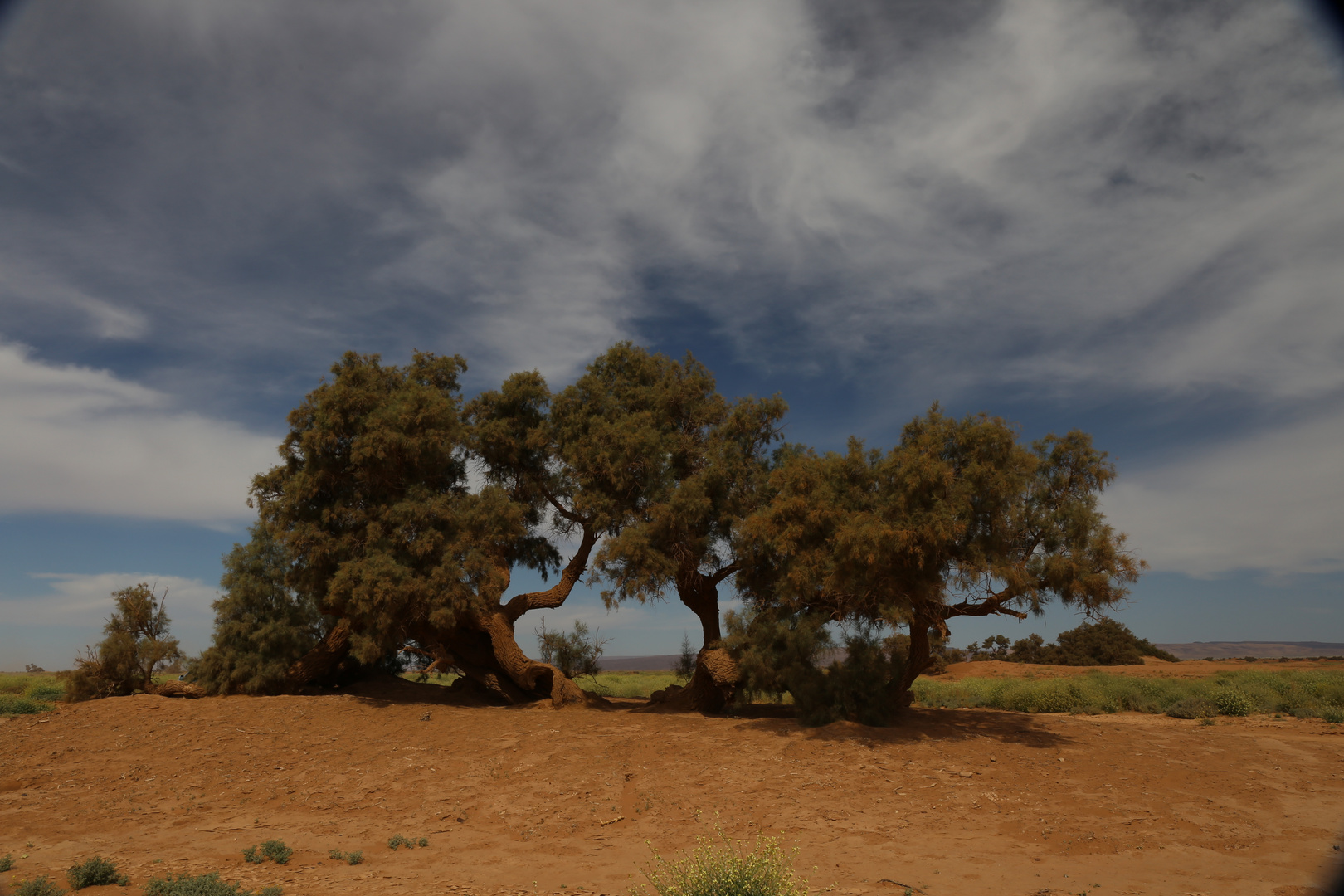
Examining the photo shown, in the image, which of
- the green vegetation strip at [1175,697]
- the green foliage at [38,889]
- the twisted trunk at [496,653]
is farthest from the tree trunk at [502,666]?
the green vegetation strip at [1175,697]

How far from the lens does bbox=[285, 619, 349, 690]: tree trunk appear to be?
60.2ft

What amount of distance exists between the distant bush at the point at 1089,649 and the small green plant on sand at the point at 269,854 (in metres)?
44.7

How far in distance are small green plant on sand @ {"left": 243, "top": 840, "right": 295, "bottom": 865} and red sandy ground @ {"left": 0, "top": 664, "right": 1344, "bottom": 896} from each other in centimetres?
11

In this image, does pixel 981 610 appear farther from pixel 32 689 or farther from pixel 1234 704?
pixel 32 689

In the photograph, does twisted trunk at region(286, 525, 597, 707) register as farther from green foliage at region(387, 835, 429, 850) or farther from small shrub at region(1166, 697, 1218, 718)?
small shrub at region(1166, 697, 1218, 718)

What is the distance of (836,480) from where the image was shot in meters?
14.9

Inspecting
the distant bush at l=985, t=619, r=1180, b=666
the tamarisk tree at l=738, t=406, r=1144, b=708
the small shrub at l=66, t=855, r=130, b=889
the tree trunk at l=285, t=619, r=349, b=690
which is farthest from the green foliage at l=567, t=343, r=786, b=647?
the distant bush at l=985, t=619, r=1180, b=666

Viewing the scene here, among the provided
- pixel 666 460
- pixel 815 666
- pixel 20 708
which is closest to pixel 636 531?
pixel 666 460

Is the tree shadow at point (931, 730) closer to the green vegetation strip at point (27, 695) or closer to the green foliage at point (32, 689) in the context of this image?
the green vegetation strip at point (27, 695)

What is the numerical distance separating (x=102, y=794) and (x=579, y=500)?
10.4 m

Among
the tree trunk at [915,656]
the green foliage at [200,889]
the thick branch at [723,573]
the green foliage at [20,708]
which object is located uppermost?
the thick branch at [723,573]

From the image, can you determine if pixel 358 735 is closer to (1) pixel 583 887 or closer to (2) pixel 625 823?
(2) pixel 625 823

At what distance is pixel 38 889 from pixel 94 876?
1.92 feet

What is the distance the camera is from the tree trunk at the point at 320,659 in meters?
18.4
